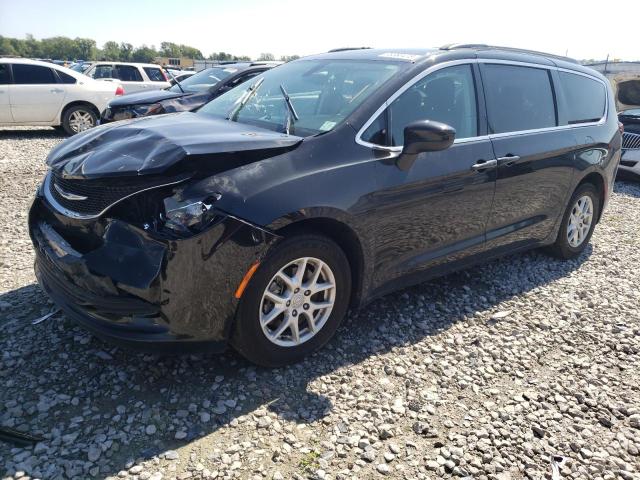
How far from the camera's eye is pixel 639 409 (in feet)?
9.91

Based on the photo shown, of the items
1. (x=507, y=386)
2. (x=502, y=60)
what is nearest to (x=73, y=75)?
(x=502, y=60)

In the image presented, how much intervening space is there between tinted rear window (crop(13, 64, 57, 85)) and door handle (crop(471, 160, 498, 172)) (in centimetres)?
1029

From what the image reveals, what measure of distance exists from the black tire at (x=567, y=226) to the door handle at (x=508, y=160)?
1216 mm

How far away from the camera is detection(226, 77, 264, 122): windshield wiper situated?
380 cm

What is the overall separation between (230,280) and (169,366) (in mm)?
761

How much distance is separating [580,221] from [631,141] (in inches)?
210

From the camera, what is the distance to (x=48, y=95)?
10984 mm

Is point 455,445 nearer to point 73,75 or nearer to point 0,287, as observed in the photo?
point 0,287

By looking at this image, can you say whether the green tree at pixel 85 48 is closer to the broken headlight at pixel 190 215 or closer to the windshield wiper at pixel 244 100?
the windshield wiper at pixel 244 100

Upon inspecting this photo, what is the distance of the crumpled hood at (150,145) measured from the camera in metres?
2.69

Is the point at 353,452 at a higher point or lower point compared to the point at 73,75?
lower

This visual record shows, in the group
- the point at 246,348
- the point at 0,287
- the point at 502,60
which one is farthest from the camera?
the point at 502,60

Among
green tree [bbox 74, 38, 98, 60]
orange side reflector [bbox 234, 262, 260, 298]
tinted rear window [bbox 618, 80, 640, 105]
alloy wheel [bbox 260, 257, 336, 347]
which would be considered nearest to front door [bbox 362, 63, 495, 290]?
alloy wheel [bbox 260, 257, 336, 347]

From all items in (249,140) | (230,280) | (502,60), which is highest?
(502,60)
